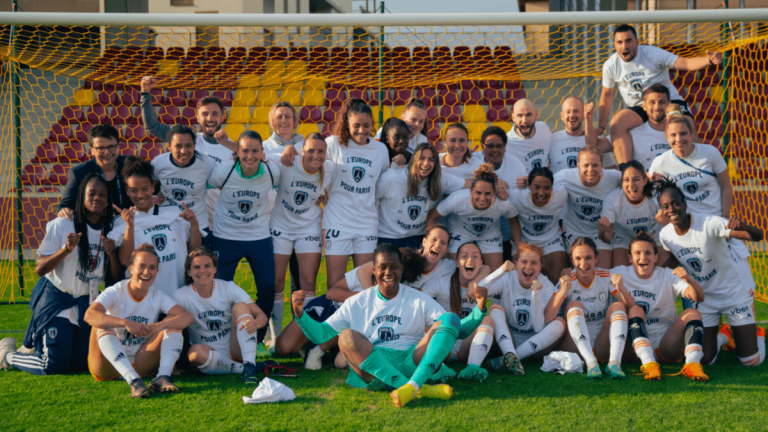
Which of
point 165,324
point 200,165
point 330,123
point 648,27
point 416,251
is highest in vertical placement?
point 648,27

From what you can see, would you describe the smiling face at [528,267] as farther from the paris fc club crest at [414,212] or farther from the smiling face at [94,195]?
the smiling face at [94,195]

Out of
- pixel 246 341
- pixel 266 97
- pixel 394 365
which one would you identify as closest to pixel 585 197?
pixel 394 365

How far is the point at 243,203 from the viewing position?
374 centimetres

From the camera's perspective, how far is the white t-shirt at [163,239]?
339 centimetres

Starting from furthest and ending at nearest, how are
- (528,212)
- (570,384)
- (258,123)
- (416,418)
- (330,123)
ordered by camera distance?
(258,123) → (330,123) → (528,212) → (570,384) → (416,418)

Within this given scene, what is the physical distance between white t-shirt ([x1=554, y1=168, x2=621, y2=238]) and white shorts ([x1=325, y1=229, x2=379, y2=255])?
1319mm

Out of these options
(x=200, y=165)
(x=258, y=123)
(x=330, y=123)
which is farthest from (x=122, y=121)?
(x=200, y=165)

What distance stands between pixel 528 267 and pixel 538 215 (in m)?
0.59

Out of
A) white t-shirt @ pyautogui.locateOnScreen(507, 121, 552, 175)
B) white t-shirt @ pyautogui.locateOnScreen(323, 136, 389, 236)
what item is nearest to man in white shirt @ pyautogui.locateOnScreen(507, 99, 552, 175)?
white t-shirt @ pyautogui.locateOnScreen(507, 121, 552, 175)

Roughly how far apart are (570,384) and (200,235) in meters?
2.26

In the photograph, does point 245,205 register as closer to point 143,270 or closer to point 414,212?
point 143,270

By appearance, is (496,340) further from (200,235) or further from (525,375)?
(200,235)

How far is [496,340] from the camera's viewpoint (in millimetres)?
Answer: 3387

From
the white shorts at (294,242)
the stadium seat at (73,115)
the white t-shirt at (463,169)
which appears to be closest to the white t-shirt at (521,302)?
the white t-shirt at (463,169)
